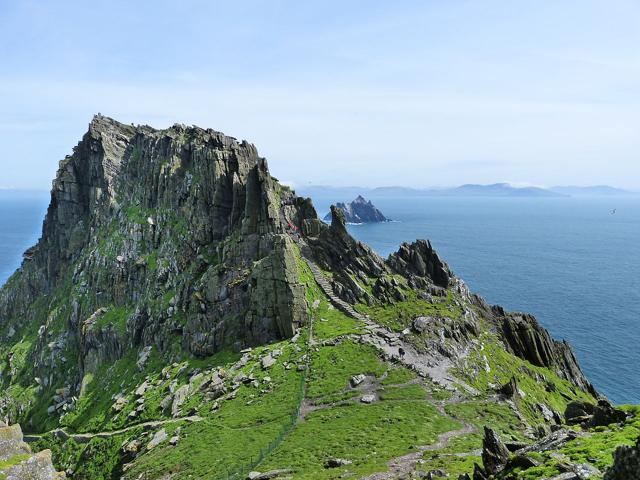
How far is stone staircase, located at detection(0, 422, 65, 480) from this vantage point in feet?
126

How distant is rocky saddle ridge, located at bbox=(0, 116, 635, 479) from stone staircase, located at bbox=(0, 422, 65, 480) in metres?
18.2

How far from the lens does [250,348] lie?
83.8 metres

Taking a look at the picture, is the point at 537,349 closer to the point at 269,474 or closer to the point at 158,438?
the point at 269,474

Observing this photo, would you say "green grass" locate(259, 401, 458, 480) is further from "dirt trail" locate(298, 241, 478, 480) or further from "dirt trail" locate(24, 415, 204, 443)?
"dirt trail" locate(24, 415, 204, 443)

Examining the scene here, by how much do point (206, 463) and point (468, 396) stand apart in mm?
36222

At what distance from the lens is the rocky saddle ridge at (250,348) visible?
58.6m

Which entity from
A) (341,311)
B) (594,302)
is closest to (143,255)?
(341,311)

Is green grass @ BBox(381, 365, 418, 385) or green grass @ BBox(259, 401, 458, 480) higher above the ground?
green grass @ BBox(381, 365, 418, 385)

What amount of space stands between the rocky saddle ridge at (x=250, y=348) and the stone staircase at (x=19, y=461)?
59.9 feet

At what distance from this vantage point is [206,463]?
5575 cm

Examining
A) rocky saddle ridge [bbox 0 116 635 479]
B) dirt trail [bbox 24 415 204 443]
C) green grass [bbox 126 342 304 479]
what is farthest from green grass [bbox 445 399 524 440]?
dirt trail [bbox 24 415 204 443]

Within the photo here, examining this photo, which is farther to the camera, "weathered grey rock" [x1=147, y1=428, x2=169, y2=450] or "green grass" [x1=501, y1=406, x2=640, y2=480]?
"weathered grey rock" [x1=147, y1=428, x2=169, y2=450]

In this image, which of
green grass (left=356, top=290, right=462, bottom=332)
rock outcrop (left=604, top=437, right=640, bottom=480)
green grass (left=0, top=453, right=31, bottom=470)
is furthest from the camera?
green grass (left=356, top=290, right=462, bottom=332)

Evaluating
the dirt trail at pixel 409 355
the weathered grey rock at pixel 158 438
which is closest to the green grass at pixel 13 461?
the weathered grey rock at pixel 158 438
